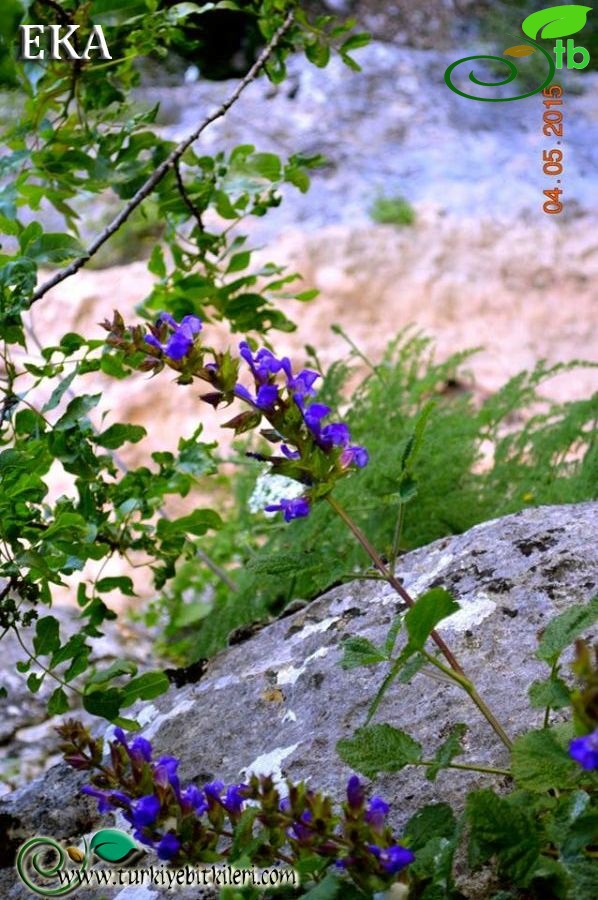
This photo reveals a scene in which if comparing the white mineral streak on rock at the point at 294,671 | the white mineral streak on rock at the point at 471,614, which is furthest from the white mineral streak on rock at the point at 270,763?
the white mineral streak on rock at the point at 471,614

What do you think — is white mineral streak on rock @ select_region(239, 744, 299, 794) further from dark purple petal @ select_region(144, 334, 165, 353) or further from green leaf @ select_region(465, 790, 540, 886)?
→ dark purple petal @ select_region(144, 334, 165, 353)

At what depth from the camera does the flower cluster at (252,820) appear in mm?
738

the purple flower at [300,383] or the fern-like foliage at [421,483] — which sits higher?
the purple flower at [300,383]

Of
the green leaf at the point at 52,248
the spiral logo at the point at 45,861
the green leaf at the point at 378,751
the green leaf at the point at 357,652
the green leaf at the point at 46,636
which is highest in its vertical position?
the green leaf at the point at 52,248

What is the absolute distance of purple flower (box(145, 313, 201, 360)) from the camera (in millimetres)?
895

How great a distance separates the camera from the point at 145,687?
1.06 meters

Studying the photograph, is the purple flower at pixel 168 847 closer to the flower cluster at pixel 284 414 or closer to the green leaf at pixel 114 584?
the flower cluster at pixel 284 414

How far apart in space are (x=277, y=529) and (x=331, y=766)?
96 cm

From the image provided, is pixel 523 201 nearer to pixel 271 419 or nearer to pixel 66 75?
pixel 66 75

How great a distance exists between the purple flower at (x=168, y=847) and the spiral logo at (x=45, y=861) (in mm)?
272

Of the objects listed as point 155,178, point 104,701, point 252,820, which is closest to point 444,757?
point 252,820

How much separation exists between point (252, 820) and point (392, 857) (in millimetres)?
119

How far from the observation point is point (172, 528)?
140 cm

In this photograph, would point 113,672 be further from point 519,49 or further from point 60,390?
point 519,49
